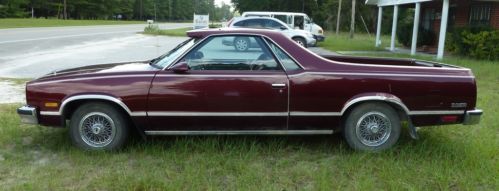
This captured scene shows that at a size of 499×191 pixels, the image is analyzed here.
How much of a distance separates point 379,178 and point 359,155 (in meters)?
0.55

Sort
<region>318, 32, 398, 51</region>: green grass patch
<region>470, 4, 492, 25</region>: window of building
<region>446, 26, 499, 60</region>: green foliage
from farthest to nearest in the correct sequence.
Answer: <region>318, 32, 398, 51</region>: green grass patch
<region>470, 4, 492, 25</region>: window of building
<region>446, 26, 499, 60</region>: green foliage

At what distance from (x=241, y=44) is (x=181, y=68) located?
66 centimetres

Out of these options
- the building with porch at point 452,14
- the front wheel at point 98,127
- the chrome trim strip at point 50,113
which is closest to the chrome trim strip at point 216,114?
the front wheel at point 98,127

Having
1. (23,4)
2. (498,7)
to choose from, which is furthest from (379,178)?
(23,4)

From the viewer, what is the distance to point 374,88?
15.8 ft

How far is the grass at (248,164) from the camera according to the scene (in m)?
4.10

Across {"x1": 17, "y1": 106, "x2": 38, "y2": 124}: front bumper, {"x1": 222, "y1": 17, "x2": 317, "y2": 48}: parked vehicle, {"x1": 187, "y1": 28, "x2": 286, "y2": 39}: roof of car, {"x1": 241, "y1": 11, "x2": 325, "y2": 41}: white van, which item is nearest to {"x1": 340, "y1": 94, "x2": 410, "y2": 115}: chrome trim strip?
{"x1": 187, "y1": 28, "x2": 286, "y2": 39}: roof of car

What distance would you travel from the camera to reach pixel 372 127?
494cm

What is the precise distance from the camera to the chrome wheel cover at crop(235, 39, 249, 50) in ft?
16.1

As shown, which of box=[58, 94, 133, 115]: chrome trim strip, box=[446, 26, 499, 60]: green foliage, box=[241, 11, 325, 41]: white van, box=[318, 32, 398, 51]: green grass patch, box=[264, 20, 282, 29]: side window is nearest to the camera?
box=[58, 94, 133, 115]: chrome trim strip

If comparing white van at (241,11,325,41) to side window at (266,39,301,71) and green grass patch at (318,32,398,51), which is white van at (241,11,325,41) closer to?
green grass patch at (318,32,398,51)

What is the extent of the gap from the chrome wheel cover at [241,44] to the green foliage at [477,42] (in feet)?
46.7

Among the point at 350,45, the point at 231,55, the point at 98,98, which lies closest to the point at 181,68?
the point at 231,55

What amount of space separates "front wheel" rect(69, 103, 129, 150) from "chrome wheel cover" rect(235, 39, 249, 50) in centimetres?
133
